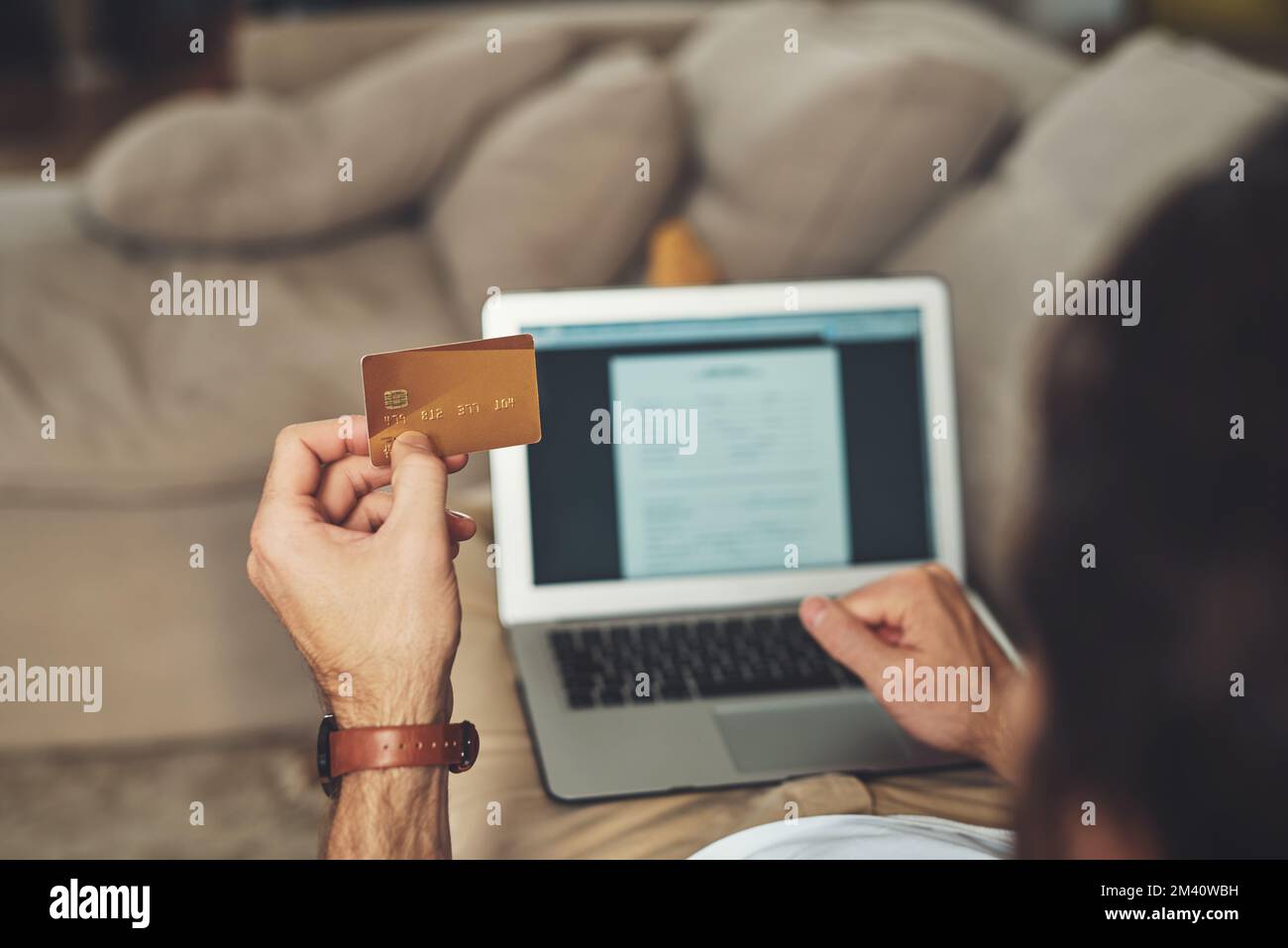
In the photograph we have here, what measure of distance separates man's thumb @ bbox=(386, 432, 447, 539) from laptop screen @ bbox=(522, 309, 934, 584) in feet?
0.89

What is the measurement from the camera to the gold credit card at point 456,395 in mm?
440

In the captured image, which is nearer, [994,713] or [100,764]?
[994,713]

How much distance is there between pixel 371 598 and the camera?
469mm

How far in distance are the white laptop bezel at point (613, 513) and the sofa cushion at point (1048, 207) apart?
0.18 feet

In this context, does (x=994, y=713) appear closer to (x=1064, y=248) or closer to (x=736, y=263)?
(x=1064, y=248)

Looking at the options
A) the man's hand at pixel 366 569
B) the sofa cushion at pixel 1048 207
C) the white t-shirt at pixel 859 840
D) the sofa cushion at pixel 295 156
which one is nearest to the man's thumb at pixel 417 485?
the man's hand at pixel 366 569

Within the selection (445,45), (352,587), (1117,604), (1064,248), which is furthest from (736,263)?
(1117,604)

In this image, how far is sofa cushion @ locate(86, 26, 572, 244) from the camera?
1642 millimetres

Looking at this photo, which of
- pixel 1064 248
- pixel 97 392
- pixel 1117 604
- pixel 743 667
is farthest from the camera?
pixel 97 392

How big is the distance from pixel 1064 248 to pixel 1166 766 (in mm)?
704

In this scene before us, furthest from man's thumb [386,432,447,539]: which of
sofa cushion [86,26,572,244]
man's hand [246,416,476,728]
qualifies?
sofa cushion [86,26,572,244]
